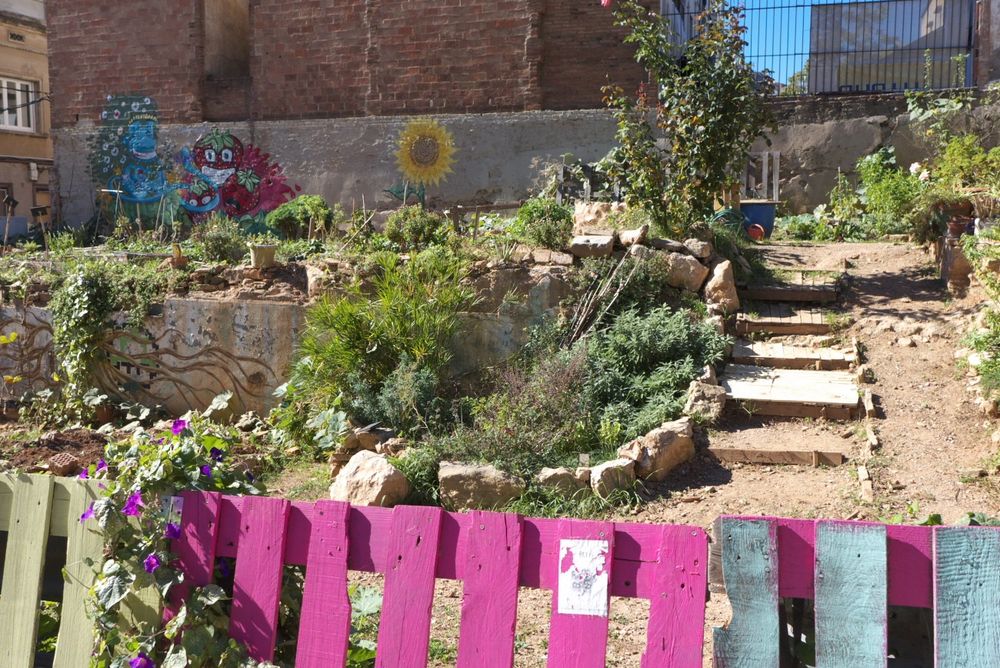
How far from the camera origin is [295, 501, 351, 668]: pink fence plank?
295cm

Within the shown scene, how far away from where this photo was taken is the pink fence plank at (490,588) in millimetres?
2793

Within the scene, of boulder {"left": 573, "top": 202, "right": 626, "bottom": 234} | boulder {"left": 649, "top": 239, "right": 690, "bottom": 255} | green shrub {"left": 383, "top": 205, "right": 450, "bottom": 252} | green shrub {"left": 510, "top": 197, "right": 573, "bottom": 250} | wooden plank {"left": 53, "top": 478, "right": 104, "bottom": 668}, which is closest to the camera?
wooden plank {"left": 53, "top": 478, "right": 104, "bottom": 668}

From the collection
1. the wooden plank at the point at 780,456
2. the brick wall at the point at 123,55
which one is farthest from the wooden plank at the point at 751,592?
the brick wall at the point at 123,55

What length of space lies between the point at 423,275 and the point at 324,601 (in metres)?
6.10

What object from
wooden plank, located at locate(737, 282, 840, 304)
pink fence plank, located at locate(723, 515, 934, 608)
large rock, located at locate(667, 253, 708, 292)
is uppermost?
large rock, located at locate(667, 253, 708, 292)

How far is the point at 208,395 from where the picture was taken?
9.78m

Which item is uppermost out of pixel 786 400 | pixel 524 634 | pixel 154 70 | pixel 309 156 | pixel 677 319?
pixel 154 70

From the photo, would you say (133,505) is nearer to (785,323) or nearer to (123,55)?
(785,323)

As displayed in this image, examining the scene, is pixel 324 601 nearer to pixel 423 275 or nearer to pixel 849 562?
pixel 849 562

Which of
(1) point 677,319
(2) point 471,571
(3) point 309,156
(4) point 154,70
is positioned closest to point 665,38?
(1) point 677,319

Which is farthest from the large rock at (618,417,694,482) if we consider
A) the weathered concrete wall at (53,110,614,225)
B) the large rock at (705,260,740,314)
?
the weathered concrete wall at (53,110,614,225)

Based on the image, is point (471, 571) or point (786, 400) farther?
point (786, 400)

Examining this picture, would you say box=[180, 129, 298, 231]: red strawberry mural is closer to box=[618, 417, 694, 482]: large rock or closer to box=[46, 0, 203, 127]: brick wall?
box=[46, 0, 203, 127]: brick wall

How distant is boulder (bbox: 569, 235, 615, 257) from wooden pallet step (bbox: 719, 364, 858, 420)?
1692 millimetres
